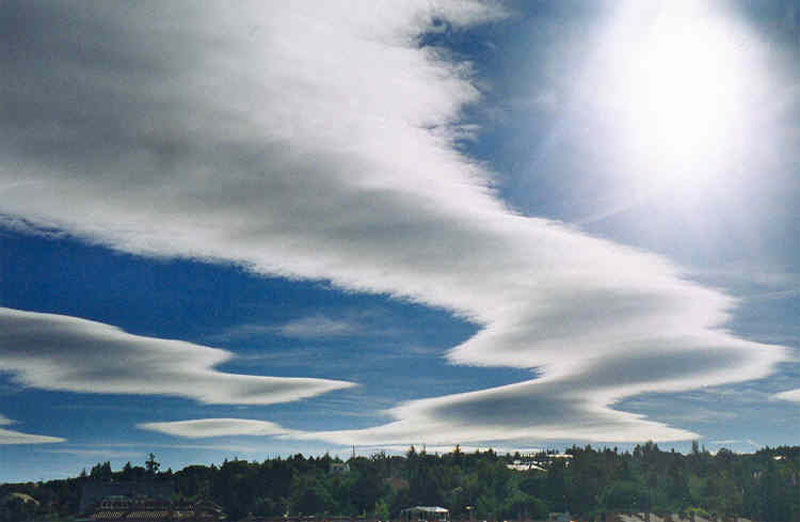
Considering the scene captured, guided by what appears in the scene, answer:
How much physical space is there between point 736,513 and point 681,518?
13.1 m


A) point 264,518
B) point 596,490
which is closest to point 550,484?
point 596,490

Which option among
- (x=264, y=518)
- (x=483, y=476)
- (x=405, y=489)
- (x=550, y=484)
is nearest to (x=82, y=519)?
(x=264, y=518)

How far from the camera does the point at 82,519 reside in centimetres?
18262

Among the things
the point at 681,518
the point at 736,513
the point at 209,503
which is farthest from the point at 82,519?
the point at 736,513

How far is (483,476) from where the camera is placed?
200 metres

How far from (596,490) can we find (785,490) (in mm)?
44081

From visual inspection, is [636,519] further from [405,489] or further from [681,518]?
[405,489]

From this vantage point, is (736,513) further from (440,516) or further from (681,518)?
(440,516)

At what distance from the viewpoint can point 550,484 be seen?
191625 mm

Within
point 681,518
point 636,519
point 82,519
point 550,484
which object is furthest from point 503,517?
point 82,519

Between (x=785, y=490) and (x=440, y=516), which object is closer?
(x=440, y=516)

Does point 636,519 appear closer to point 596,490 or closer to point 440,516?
point 596,490

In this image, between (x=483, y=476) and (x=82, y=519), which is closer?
(x=82, y=519)

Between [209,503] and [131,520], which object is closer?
[131,520]
